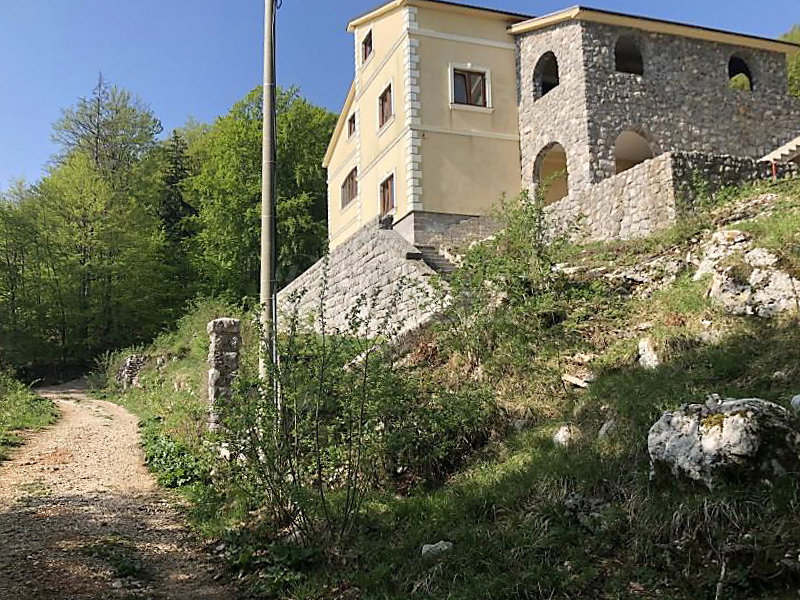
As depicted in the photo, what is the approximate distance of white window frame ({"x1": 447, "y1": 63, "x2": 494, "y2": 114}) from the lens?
59.0 feet

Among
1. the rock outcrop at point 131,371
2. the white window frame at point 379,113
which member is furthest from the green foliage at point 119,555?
the white window frame at point 379,113

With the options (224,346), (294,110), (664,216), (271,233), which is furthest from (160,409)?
(294,110)

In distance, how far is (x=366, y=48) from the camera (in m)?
21.0

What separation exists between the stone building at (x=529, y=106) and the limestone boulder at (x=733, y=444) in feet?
37.4

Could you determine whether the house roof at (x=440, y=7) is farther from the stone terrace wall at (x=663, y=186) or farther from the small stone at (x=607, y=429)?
the small stone at (x=607, y=429)

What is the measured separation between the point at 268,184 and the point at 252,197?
22931 mm

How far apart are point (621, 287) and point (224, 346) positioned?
5524 millimetres

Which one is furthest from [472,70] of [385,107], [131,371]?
[131,371]

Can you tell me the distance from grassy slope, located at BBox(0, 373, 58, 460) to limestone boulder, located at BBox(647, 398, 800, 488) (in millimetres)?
8736

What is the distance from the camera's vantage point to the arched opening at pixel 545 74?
18406 millimetres

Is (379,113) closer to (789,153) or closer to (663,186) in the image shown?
(789,153)

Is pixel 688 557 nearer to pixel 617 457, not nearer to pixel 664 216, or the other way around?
pixel 617 457

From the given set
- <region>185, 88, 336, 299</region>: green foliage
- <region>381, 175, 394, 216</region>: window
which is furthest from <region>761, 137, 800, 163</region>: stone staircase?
<region>185, 88, 336, 299</region>: green foliage

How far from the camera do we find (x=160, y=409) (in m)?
13.7
